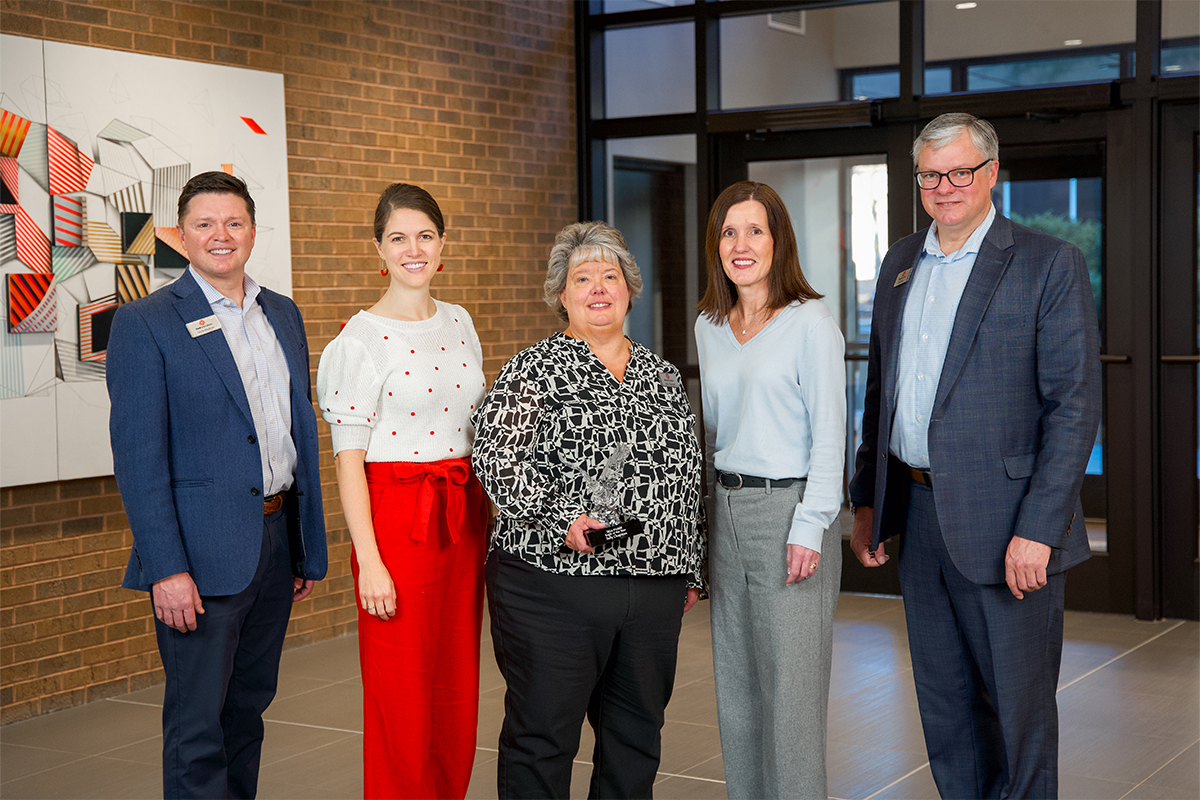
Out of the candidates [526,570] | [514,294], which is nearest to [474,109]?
[514,294]

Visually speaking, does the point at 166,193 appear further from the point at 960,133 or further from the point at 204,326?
the point at 960,133

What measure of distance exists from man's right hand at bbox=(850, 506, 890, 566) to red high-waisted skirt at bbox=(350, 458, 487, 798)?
995 mm

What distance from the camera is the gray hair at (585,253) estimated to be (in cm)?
289

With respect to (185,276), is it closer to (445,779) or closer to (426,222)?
(426,222)

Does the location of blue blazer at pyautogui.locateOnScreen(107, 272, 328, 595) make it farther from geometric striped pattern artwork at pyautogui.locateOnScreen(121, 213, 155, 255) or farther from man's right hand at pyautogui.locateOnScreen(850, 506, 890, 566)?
geometric striped pattern artwork at pyautogui.locateOnScreen(121, 213, 155, 255)

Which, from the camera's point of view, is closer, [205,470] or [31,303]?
[205,470]

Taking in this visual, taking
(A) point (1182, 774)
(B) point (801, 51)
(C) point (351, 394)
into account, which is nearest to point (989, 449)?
(C) point (351, 394)

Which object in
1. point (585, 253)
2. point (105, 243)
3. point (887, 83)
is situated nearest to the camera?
point (585, 253)

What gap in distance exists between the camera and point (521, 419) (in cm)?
273

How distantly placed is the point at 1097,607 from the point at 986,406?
3.58m

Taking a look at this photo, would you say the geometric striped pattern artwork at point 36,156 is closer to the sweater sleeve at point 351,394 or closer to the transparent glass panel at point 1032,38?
the sweater sleeve at point 351,394

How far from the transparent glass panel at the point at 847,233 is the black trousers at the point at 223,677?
3.92 metres

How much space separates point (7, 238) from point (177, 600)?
7.28ft

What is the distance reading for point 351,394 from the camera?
2.83m
